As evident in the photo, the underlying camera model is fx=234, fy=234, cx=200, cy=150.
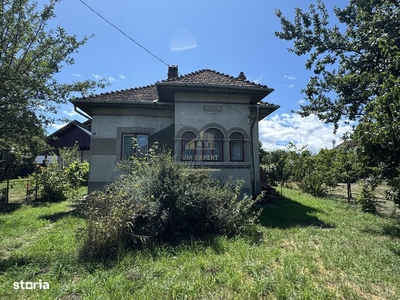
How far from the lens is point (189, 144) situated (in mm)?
10758

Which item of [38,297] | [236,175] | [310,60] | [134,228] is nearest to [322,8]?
[310,60]

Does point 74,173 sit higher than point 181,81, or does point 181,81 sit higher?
point 181,81

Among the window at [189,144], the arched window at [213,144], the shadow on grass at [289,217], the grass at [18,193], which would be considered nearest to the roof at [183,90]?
the arched window at [213,144]

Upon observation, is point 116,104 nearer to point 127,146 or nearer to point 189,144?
point 127,146

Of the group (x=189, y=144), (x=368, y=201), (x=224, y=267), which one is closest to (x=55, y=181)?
(x=189, y=144)

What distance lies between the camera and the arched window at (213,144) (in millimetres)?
10852

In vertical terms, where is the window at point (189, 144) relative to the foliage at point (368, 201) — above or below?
above

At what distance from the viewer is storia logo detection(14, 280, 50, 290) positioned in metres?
3.79

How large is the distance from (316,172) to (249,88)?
8666 millimetres

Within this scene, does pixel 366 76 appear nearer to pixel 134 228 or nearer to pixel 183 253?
pixel 183 253

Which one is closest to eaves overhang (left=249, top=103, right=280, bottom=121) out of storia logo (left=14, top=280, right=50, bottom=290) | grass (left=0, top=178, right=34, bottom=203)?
storia logo (left=14, top=280, right=50, bottom=290)

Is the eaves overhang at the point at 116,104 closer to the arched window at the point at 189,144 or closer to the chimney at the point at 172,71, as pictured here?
the arched window at the point at 189,144

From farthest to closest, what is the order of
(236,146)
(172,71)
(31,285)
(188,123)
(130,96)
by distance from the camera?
(172,71) → (130,96) → (236,146) → (188,123) → (31,285)

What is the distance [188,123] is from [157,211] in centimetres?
568
